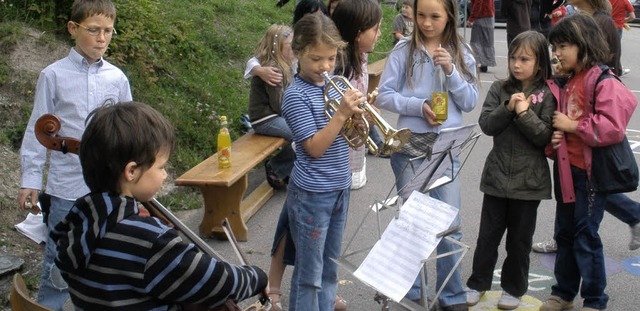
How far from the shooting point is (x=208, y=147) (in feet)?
22.5

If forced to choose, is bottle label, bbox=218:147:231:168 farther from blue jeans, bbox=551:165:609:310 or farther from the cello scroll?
the cello scroll

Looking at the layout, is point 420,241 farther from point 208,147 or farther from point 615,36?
point 208,147

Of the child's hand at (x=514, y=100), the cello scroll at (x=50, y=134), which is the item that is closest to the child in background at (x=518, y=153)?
the child's hand at (x=514, y=100)

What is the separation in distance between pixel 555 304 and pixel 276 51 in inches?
116

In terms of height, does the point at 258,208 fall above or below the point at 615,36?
below

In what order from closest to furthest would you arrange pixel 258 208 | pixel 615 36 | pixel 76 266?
pixel 76 266, pixel 615 36, pixel 258 208

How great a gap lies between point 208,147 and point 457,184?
10.0 feet

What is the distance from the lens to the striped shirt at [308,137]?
3520mm

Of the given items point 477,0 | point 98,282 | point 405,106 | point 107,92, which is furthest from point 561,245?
point 477,0

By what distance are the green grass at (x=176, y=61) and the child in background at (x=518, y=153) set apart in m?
2.59

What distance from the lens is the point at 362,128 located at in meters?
3.49

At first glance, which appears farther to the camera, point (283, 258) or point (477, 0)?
point (477, 0)

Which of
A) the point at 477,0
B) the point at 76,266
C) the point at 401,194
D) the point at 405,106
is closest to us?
the point at 76,266

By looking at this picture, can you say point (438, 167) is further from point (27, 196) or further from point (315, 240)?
point (27, 196)
